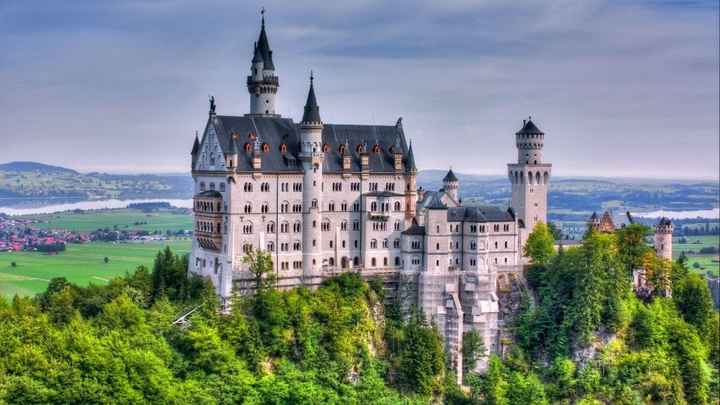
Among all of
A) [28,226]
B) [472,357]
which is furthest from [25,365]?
[28,226]

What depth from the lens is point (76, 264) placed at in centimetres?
14775

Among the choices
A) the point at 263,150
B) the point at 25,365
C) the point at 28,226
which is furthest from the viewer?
the point at 28,226

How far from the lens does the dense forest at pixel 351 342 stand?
81.2 m

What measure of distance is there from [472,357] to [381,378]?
10434 millimetres

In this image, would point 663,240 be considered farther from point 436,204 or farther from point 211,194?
point 211,194

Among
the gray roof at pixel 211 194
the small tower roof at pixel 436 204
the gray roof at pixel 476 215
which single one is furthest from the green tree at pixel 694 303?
the gray roof at pixel 211 194

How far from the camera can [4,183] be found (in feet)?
552

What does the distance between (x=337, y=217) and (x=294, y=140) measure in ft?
27.2

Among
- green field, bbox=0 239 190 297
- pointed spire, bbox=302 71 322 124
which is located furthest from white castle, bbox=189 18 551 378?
green field, bbox=0 239 190 297

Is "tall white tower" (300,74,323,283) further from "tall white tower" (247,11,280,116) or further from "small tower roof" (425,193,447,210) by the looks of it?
"small tower roof" (425,193,447,210)

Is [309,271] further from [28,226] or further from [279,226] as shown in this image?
[28,226]

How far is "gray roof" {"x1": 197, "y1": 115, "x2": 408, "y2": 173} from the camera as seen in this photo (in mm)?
93625

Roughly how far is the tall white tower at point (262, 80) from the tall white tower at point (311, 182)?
642cm

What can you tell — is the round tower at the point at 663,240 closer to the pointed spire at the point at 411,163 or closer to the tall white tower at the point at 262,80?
the pointed spire at the point at 411,163
